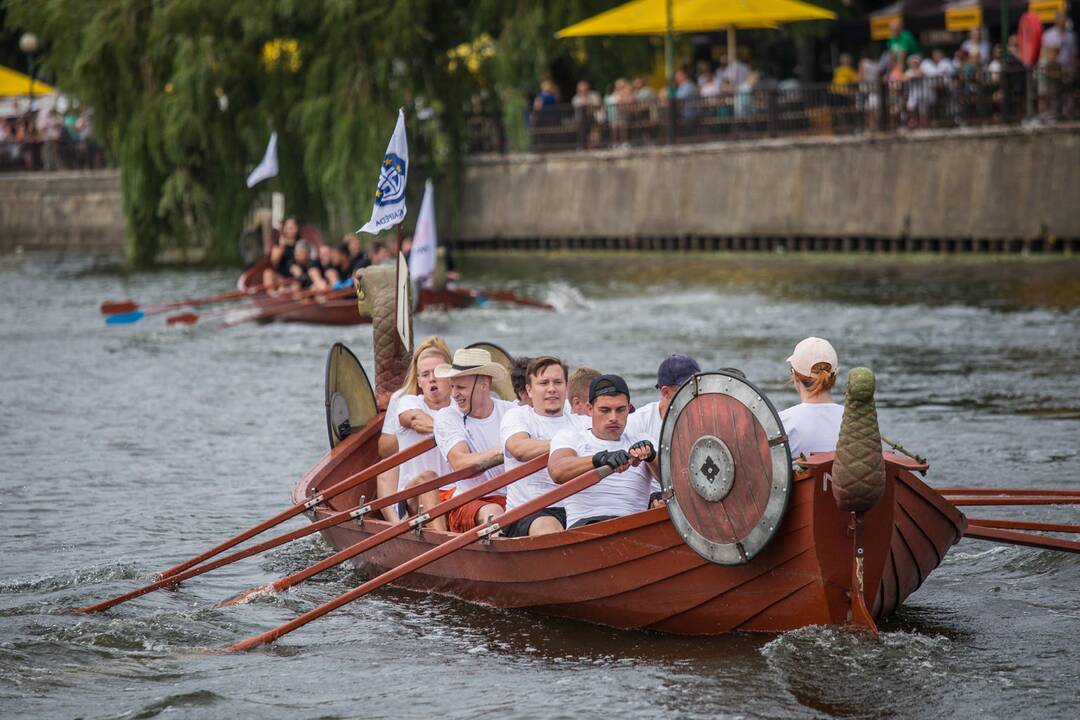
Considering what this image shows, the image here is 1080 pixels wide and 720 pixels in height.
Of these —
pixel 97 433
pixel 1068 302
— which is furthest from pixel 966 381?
pixel 97 433

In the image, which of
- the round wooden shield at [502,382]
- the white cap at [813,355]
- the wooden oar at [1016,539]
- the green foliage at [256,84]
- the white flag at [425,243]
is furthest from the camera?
the green foliage at [256,84]

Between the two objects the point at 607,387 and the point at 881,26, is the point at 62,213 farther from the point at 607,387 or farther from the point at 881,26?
the point at 607,387

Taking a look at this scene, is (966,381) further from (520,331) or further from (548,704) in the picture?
(548,704)

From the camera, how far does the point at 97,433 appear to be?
1748 cm

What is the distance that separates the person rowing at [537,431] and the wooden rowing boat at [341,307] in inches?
571

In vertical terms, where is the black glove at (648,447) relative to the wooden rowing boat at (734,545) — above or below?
above

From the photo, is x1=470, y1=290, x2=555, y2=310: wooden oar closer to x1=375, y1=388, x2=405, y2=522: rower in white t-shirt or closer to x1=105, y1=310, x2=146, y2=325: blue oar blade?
x1=105, y1=310, x2=146, y2=325: blue oar blade

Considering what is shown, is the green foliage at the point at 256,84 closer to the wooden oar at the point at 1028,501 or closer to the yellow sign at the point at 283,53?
the yellow sign at the point at 283,53

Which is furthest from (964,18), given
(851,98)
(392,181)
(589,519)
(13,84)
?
(13,84)

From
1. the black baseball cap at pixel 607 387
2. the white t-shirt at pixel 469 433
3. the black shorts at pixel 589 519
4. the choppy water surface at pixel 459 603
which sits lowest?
the choppy water surface at pixel 459 603

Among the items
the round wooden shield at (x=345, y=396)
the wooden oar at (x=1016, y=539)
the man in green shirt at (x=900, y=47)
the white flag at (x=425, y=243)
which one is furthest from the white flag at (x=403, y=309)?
the man in green shirt at (x=900, y=47)

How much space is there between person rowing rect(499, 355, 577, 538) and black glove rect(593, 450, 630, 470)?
87 centimetres

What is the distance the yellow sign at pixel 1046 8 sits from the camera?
29.2 m

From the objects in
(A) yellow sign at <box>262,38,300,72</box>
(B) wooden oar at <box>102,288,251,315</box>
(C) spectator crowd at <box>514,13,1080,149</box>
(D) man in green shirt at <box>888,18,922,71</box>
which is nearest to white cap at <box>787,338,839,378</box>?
(B) wooden oar at <box>102,288,251,315</box>
